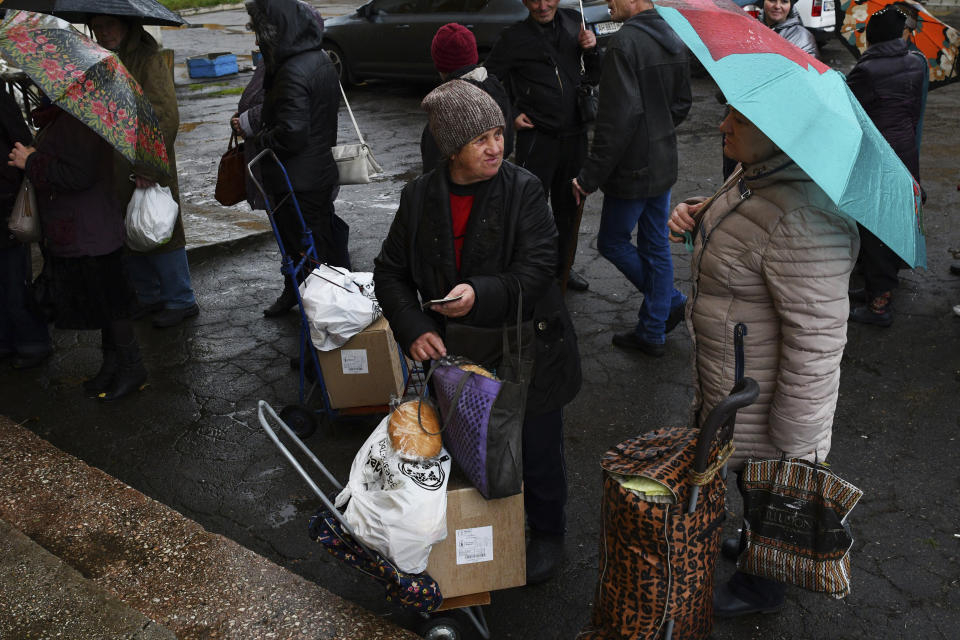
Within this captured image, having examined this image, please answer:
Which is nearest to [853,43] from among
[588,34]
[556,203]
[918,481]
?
[588,34]

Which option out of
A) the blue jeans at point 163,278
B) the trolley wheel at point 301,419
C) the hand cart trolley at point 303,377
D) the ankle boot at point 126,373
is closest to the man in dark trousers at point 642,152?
the hand cart trolley at point 303,377

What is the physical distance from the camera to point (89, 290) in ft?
14.9

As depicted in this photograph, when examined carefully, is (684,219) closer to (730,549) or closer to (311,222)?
(730,549)

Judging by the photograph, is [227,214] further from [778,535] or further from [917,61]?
[778,535]

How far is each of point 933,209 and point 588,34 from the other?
3.72 meters

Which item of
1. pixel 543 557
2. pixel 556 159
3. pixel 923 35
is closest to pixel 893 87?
pixel 923 35

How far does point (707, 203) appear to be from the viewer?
9.34ft

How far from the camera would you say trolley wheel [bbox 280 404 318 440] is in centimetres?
426

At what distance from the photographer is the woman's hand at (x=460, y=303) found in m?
2.71

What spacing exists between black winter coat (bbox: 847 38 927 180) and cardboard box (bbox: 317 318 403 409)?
3007 millimetres

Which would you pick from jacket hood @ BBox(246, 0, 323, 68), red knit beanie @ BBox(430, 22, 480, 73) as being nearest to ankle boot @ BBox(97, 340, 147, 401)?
jacket hood @ BBox(246, 0, 323, 68)

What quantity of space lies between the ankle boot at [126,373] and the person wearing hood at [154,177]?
26.7 inches

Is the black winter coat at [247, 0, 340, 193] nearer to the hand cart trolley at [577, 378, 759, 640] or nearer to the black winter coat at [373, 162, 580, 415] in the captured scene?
the black winter coat at [373, 162, 580, 415]

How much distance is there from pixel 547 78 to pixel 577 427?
2.11 m
